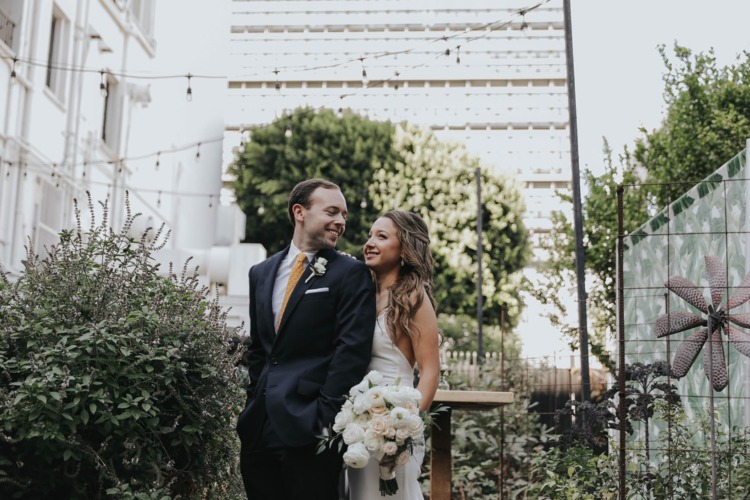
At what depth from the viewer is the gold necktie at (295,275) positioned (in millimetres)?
4070

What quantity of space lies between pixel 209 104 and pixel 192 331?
22.9 m

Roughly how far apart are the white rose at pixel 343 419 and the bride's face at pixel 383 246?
707 mm

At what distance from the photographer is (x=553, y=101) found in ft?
154

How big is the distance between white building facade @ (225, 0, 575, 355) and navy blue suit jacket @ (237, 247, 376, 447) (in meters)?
40.9

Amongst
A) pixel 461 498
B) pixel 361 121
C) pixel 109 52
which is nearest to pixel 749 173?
pixel 461 498

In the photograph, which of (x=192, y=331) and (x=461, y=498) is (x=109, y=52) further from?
(x=192, y=331)

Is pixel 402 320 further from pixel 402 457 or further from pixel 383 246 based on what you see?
pixel 402 457

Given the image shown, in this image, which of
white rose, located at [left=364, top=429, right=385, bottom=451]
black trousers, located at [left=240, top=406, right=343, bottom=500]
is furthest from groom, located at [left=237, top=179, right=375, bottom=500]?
white rose, located at [left=364, top=429, right=385, bottom=451]

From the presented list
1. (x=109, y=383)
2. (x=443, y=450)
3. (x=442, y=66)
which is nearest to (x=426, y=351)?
(x=109, y=383)

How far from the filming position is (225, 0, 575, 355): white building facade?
→ 45344 millimetres

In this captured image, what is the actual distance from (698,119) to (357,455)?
41.5 ft

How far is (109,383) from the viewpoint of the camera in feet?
13.3

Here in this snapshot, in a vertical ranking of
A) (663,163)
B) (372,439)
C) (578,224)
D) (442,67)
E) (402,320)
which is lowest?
(372,439)

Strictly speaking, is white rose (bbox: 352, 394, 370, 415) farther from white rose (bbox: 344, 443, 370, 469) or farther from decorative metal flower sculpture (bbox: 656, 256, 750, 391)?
decorative metal flower sculpture (bbox: 656, 256, 750, 391)
